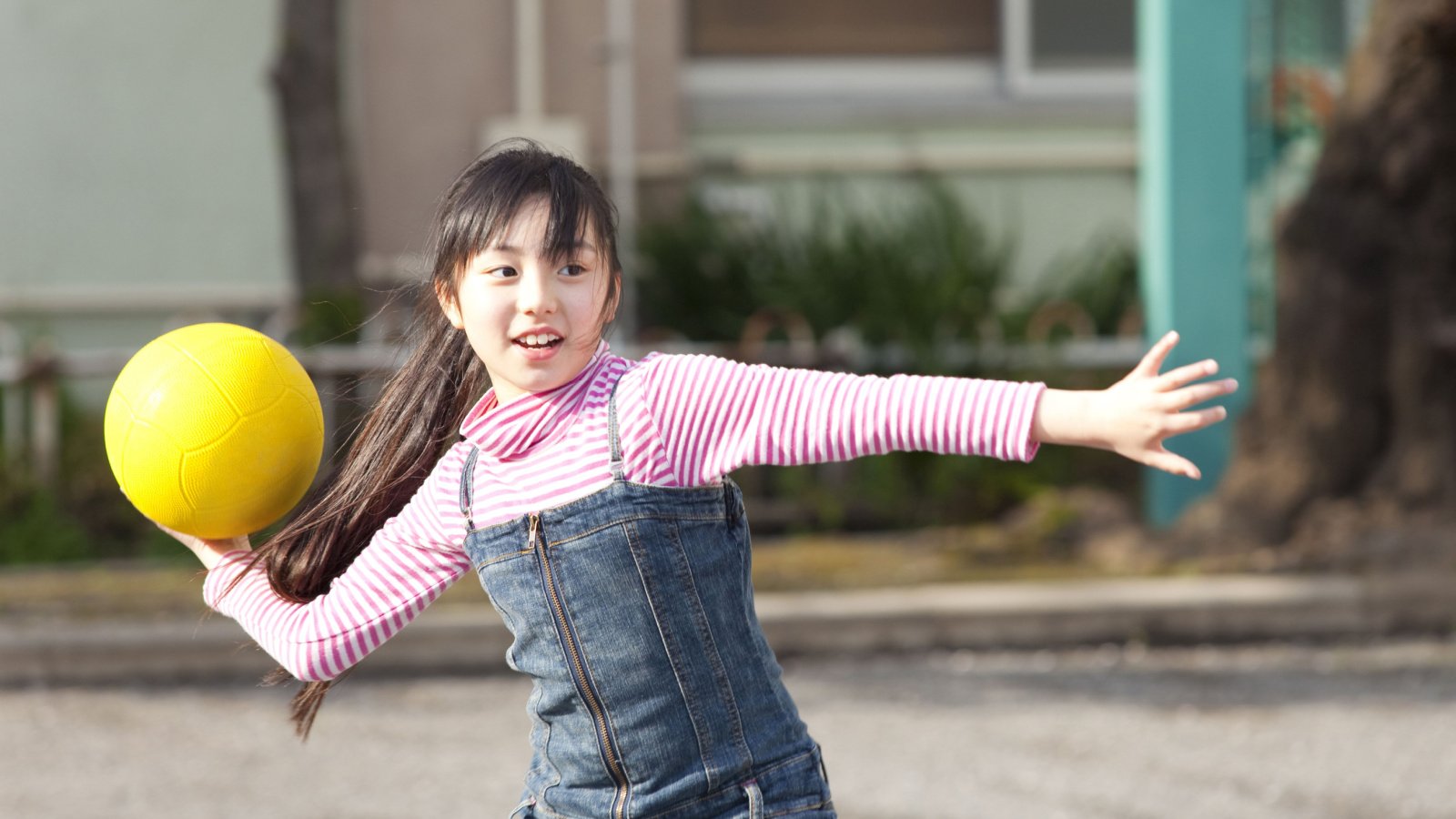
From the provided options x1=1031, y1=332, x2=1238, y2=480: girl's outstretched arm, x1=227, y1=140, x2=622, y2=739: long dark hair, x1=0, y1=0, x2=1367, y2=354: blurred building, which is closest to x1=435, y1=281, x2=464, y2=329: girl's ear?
x1=227, y1=140, x2=622, y2=739: long dark hair

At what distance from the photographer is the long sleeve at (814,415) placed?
2.16 m

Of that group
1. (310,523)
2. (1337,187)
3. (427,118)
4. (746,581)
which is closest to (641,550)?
(746,581)

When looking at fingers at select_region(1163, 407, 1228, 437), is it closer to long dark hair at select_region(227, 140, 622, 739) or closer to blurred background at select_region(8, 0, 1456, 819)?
long dark hair at select_region(227, 140, 622, 739)

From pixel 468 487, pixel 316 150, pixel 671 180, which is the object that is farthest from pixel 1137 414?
pixel 671 180

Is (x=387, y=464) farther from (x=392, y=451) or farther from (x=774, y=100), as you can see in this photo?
(x=774, y=100)

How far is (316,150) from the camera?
9.62m

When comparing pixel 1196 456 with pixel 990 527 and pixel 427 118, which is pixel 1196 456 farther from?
pixel 427 118

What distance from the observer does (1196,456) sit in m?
8.45

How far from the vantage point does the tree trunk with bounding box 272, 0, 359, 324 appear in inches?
374

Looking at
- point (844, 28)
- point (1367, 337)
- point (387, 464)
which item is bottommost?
point (1367, 337)

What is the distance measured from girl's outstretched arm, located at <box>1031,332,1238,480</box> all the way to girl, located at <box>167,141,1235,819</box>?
3.1 inches

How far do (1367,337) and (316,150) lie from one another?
547 centimetres

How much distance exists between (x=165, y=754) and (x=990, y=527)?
4274mm

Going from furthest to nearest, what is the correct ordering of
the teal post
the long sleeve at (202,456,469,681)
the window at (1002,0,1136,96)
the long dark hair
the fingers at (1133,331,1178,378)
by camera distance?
1. the window at (1002,0,1136,96)
2. the teal post
3. the long dark hair
4. the long sleeve at (202,456,469,681)
5. the fingers at (1133,331,1178,378)
